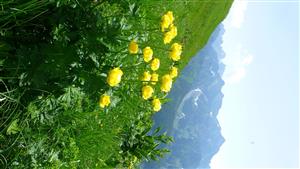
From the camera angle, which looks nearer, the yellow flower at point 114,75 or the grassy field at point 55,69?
the yellow flower at point 114,75

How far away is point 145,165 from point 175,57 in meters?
6.59

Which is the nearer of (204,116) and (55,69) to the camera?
(55,69)

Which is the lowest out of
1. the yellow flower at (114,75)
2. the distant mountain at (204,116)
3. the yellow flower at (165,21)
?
the yellow flower at (114,75)

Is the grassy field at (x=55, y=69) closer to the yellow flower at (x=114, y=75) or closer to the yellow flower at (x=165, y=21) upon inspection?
the yellow flower at (x=114, y=75)

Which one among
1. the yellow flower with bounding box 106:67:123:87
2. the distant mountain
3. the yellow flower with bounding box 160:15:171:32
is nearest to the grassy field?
the yellow flower with bounding box 106:67:123:87

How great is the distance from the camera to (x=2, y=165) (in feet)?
12.9

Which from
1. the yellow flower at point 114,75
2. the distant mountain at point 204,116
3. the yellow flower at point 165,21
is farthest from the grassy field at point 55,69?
the distant mountain at point 204,116

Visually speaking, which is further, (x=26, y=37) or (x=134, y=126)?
(x=134, y=126)

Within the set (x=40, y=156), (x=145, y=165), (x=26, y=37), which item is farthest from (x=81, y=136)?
(x=145, y=165)

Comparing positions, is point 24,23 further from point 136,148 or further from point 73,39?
point 136,148

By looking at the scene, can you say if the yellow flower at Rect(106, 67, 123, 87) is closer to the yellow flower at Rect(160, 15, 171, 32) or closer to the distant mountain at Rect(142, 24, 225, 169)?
the yellow flower at Rect(160, 15, 171, 32)

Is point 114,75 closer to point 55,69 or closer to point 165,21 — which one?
point 55,69

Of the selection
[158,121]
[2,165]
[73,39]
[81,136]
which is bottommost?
[2,165]

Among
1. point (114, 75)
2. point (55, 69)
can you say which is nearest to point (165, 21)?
point (114, 75)
